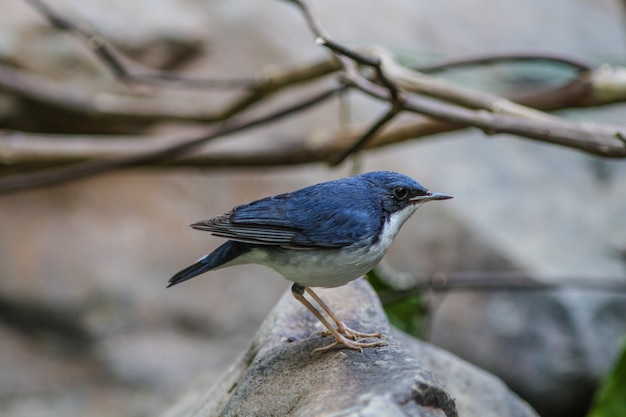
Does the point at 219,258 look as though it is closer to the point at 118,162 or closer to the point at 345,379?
the point at 345,379

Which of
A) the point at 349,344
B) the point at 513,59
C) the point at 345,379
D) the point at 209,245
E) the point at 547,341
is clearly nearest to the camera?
the point at 345,379

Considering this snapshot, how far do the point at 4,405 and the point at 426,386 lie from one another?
5.77 meters

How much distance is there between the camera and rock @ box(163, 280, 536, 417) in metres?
2.60

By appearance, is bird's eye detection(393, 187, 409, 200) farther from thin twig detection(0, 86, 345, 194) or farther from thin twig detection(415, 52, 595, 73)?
thin twig detection(0, 86, 345, 194)

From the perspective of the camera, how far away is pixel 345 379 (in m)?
2.91

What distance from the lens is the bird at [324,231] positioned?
3.30m

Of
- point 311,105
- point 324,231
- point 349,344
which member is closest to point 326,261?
point 324,231

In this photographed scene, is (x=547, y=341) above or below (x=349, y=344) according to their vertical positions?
below

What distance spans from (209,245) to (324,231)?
4562mm

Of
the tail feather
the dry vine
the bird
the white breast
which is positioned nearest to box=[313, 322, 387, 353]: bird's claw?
the bird

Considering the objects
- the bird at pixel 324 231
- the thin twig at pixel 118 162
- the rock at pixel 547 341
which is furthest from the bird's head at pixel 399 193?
the rock at pixel 547 341

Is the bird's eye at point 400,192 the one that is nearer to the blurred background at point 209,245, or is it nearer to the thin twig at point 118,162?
the thin twig at point 118,162

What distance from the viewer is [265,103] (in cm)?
855

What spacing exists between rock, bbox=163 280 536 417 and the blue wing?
0.51 m
